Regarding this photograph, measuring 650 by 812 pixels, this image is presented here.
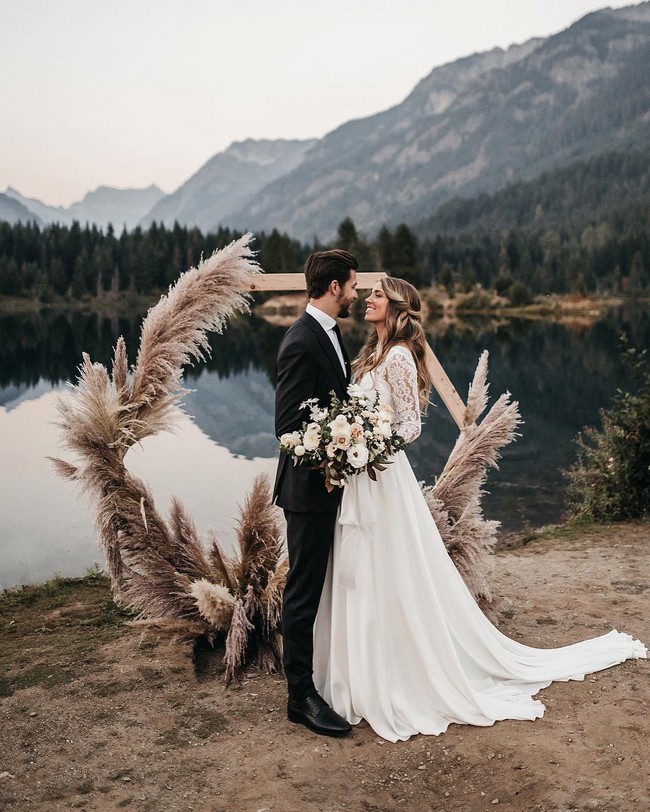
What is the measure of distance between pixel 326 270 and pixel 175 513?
7.60 feet

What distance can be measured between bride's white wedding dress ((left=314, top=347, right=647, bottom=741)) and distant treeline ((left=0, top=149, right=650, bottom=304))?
57.4 metres

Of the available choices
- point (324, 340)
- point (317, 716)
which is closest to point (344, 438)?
point (324, 340)

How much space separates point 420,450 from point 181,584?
530 inches

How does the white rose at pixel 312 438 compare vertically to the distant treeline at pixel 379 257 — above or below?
below

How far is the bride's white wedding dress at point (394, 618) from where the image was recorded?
4543 millimetres

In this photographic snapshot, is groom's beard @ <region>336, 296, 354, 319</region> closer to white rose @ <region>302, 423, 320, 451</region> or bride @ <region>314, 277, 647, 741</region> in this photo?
bride @ <region>314, 277, 647, 741</region>

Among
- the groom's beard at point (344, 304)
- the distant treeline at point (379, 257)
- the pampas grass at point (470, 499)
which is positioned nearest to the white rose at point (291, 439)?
the groom's beard at point (344, 304)

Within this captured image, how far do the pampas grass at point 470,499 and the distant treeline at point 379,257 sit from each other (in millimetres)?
55985

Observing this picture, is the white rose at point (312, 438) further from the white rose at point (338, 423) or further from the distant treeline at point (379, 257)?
the distant treeline at point (379, 257)

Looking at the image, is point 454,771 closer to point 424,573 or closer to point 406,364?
point 424,573

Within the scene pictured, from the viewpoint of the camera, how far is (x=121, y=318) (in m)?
62.0

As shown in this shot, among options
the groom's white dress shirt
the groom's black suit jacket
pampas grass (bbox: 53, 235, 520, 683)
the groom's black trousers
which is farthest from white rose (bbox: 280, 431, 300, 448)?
pampas grass (bbox: 53, 235, 520, 683)

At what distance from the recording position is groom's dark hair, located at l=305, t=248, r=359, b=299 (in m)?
4.41

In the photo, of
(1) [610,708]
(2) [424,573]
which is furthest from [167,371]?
(1) [610,708]
